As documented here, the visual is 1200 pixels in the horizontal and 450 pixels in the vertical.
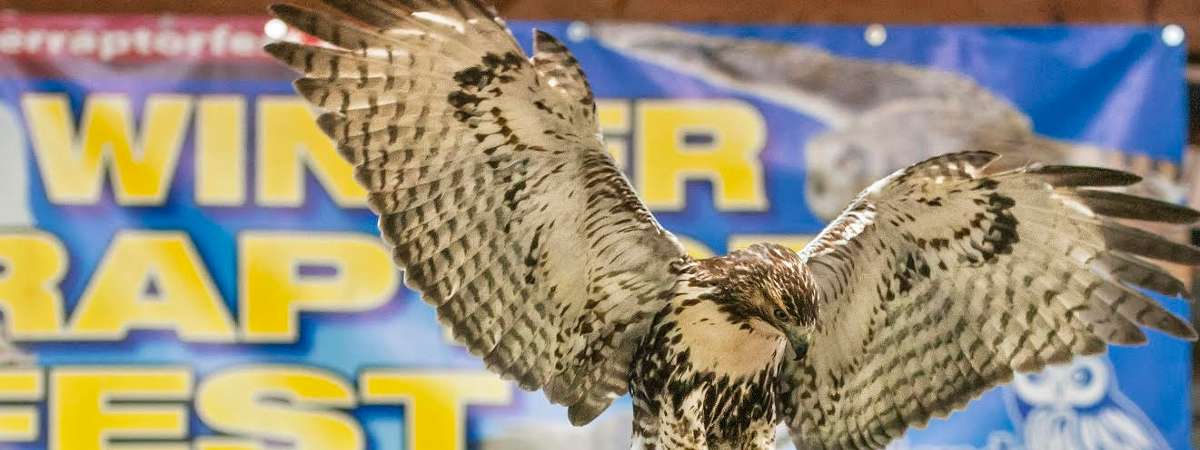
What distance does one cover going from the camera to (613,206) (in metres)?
1.61

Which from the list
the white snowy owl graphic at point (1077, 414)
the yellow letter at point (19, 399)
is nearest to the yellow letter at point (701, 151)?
the white snowy owl graphic at point (1077, 414)

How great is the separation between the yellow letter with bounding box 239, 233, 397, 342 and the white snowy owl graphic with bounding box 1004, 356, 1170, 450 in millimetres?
1453

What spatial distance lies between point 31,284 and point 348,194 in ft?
2.31

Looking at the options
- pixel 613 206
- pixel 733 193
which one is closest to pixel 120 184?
pixel 733 193

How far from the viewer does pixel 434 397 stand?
9.44ft

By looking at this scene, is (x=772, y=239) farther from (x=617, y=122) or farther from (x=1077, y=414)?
(x=1077, y=414)

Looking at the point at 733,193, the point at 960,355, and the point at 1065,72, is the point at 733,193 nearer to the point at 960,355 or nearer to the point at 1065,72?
the point at 1065,72

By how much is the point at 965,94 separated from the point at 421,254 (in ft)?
5.29

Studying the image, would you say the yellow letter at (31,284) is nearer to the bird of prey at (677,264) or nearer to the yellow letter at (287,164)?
the yellow letter at (287,164)

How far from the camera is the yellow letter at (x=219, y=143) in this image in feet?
9.36

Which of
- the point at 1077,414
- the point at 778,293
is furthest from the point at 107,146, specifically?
the point at 1077,414

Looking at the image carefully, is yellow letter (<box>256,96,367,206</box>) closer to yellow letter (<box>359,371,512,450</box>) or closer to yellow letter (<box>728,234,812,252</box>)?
yellow letter (<box>359,371,512,450</box>)

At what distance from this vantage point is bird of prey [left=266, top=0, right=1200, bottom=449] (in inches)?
59.6

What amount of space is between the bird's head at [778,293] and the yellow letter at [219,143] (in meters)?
1.64
